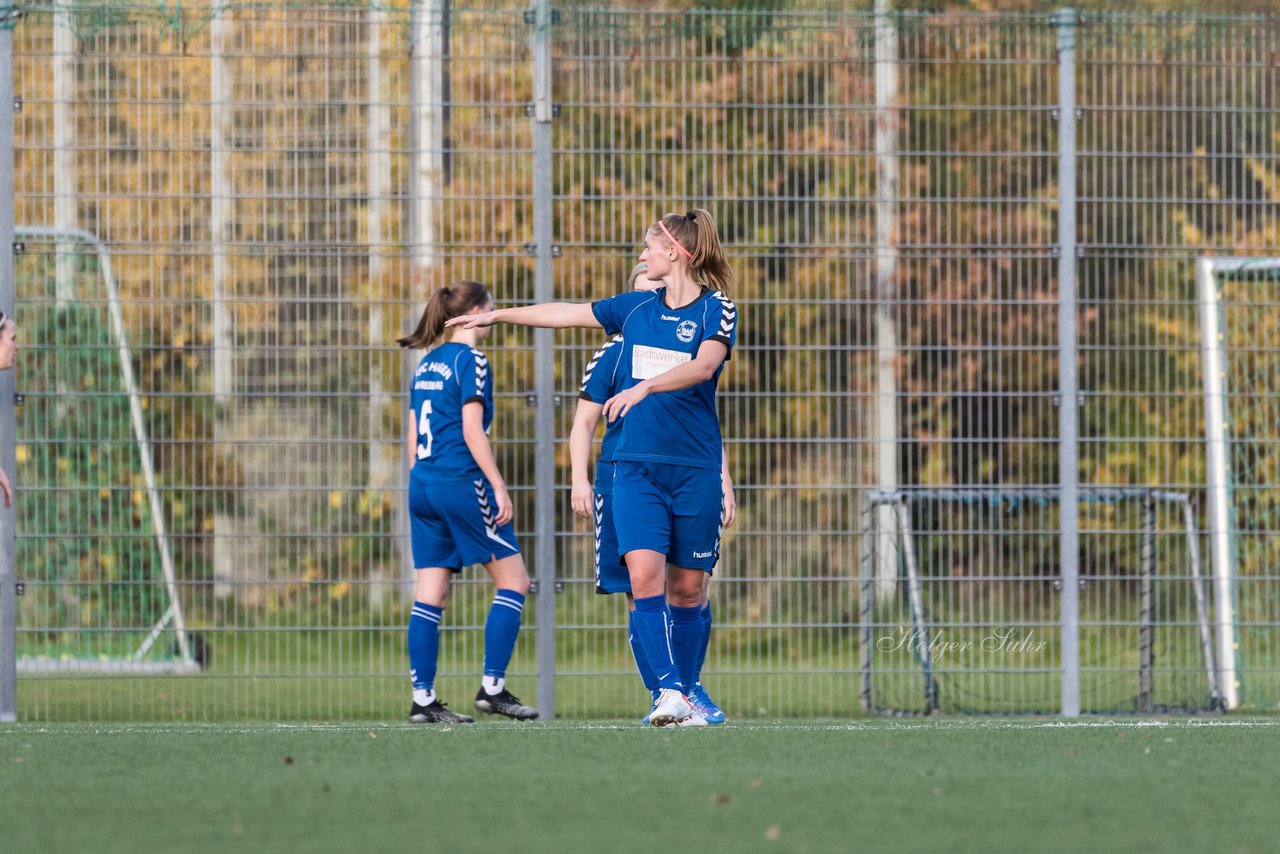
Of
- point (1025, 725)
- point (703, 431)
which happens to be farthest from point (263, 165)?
point (1025, 725)

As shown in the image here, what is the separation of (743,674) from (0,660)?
127 inches

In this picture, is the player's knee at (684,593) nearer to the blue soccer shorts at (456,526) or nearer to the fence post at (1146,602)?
the blue soccer shorts at (456,526)

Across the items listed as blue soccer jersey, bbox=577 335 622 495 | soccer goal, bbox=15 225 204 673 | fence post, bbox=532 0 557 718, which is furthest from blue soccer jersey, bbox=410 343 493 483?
soccer goal, bbox=15 225 204 673

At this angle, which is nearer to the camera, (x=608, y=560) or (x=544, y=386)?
(x=608, y=560)

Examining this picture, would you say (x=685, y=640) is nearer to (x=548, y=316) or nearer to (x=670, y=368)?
(x=670, y=368)

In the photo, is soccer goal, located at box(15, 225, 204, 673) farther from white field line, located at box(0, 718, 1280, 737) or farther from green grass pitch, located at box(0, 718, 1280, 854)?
green grass pitch, located at box(0, 718, 1280, 854)

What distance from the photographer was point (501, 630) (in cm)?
753

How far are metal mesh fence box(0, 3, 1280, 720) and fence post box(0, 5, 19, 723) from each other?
9 cm

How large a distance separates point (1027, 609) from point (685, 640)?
2.61 meters

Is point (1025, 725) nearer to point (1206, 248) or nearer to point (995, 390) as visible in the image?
point (995, 390)

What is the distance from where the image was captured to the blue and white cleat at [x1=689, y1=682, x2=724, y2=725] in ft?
21.5

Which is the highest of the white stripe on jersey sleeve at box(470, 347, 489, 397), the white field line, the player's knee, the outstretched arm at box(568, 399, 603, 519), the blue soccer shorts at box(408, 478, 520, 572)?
the white stripe on jersey sleeve at box(470, 347, 489, 397)

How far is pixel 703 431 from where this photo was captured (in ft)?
20.9

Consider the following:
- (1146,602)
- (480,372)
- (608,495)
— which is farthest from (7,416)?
(1146,602)
